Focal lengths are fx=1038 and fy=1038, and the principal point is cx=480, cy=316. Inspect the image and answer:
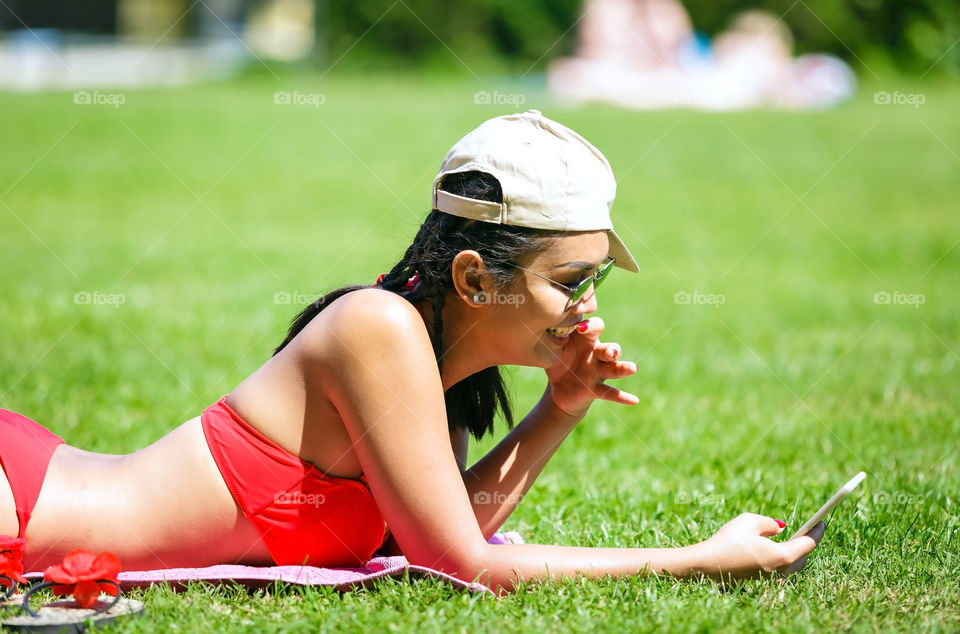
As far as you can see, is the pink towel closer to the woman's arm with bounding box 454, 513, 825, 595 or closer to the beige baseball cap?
the woman's arm with bounding box 454, 513, 825, 595

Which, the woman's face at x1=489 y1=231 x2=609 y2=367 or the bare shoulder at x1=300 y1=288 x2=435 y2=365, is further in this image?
the woman's face at x1=489 y1=231 x2=609 y2=367

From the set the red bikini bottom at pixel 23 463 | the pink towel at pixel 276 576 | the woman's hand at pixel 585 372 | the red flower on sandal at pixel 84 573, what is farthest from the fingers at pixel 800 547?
the red bikini bottom at pixel 23 463

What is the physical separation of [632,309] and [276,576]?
Result: 5.75 metres

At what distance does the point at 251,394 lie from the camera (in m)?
2.86

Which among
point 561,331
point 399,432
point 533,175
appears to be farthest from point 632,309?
point 399,432

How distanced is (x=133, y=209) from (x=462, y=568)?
10.6 metres

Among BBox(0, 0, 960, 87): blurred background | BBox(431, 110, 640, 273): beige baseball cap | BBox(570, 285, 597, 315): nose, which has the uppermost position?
BBox(0, 0, 960, 87): blurred background

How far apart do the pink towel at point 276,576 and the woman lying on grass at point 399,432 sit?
1.3 inches

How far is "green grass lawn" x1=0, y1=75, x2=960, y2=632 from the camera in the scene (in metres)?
2.91

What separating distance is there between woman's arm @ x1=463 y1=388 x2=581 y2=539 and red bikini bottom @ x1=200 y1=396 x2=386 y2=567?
390 millimetres

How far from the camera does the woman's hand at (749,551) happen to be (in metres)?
2.81

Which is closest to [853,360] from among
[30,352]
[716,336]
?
[716,336]

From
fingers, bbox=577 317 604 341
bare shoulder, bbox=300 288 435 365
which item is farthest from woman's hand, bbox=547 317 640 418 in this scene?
bare shoulder, bbox=300 288 435 365

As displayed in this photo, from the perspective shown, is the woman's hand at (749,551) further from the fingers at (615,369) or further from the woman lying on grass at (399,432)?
the fingers at (615,369)
